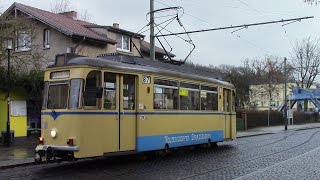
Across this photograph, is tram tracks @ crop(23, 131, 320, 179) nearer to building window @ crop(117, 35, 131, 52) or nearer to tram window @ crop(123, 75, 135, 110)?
tram window @ crop(123, 75, 135, 110)

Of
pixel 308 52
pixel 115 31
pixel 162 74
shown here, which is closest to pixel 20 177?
pixel 162 74

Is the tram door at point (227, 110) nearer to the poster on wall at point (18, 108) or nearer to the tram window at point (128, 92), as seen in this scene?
the tram window at point (128, 92)

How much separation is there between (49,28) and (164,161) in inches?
868

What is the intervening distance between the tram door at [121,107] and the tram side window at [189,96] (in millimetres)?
2952

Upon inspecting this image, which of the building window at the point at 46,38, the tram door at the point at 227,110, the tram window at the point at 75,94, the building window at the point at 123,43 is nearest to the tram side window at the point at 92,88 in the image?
the tram window at the point at 75,94

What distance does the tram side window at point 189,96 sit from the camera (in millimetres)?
18319

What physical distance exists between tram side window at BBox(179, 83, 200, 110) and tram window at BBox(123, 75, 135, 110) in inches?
114

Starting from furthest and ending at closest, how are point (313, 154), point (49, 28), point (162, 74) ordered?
point (49, 28), point (313, 154), point (162, 74)

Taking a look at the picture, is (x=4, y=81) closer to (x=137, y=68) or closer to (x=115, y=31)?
(x=137, y=68)

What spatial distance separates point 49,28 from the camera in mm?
36094

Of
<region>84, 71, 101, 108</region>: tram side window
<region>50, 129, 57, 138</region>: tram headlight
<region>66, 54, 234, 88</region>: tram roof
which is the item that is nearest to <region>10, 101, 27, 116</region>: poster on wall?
<region>66, 54, 234, 88</region>: tram roof

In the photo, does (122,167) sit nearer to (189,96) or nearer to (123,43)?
(189,96)

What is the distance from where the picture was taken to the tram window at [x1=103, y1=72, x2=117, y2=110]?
1466 centimetres

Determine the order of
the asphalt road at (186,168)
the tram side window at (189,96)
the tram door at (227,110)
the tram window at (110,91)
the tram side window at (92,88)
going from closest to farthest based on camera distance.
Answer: the asphalt road at (186,168) → the tram side window at (92,88) → the tram window at (110,91) → the tram side window at (189,96) → the tram door at (227,110)
